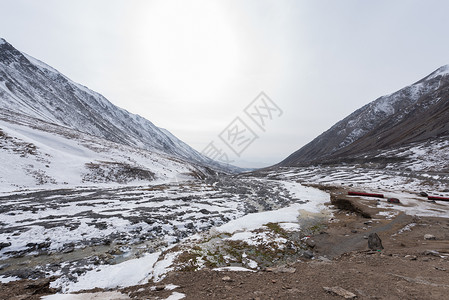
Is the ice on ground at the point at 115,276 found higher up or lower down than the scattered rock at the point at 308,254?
higher up

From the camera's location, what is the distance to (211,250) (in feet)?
49.3

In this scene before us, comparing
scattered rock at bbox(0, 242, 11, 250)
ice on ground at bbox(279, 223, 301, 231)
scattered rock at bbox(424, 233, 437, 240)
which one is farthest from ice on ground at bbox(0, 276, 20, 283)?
scattered rock at bbox(424, 233, 437, 240)

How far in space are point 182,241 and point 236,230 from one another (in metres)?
5.26

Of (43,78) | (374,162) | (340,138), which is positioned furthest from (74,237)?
(340,138)

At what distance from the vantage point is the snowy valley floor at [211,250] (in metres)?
8.30

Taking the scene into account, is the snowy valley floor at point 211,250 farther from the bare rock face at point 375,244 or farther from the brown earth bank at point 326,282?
the bare rock face at point 375,244

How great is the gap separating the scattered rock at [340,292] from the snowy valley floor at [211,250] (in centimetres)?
26

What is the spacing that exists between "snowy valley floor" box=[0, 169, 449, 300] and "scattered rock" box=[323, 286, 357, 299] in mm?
257

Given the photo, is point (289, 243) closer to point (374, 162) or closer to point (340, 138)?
point (374, 162)

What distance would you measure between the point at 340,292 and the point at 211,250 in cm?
957

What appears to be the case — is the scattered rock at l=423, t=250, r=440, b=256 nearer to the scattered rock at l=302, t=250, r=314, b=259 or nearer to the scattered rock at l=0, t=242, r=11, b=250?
the scattered rock at l=302, t=250, r=314, b=259

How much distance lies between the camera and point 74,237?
53.2 ft

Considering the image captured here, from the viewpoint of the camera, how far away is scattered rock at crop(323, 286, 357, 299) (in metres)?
6.98

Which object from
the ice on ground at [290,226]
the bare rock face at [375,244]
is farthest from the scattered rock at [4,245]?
the bare rock face at [375,244]
